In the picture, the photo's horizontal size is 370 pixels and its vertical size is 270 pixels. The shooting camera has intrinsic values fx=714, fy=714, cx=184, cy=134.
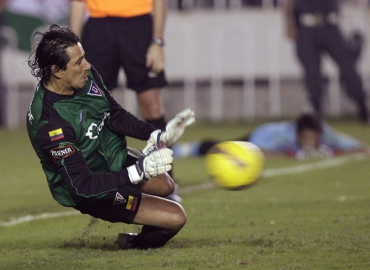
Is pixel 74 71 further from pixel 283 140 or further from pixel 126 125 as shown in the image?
pixel 283 140

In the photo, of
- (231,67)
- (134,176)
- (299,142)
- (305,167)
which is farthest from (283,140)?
(134,176)

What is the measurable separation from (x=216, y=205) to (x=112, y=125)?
186 cm

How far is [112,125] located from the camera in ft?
14.8

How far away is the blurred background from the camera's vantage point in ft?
50.3

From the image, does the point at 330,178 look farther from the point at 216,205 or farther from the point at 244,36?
the point at 244,36

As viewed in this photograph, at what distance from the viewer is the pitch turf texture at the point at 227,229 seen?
388 cm

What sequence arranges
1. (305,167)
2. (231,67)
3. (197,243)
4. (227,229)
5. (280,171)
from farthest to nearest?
(231,67) → (305,167) → (280,171) → (227,229) → (197,243)

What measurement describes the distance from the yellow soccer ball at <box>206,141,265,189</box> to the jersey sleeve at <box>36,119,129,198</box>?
687mm

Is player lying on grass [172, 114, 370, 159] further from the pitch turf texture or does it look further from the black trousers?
the black trousers

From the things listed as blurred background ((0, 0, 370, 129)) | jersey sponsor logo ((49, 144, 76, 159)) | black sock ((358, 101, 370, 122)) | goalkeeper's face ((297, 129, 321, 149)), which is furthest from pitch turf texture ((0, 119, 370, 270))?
blurred background ((0, 0, 370, 129))

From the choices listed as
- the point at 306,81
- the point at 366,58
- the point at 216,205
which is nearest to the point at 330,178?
the point at 216,205

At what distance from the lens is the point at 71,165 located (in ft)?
12.9

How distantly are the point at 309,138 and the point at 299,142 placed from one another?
9.0 inches

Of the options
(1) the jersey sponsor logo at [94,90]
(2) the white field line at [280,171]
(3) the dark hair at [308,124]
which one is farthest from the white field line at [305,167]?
(1) the jersey sponsor logo at [94,90]
